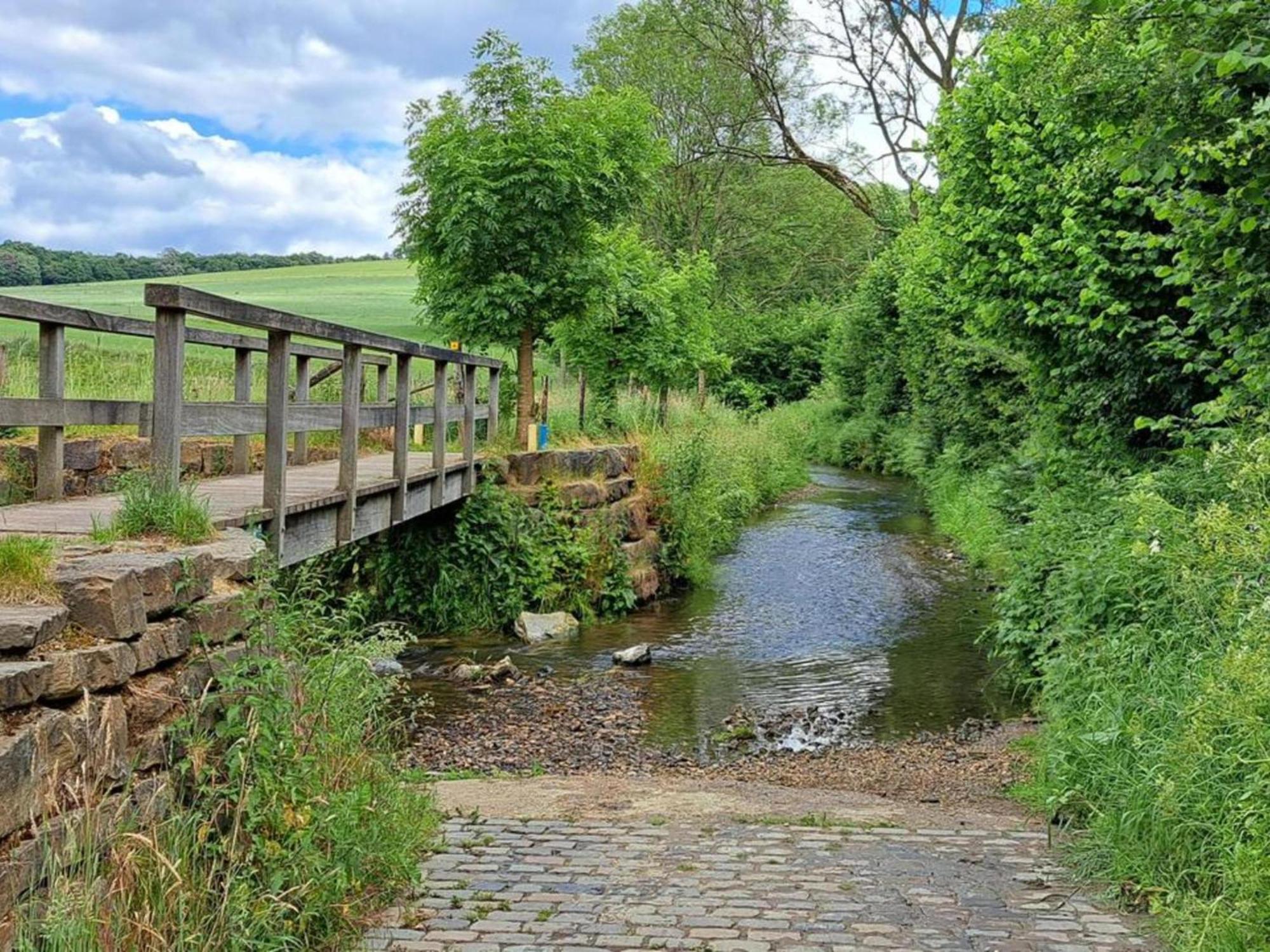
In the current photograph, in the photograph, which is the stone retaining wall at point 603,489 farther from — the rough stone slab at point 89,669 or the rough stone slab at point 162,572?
the rough stone slab at point 89,669

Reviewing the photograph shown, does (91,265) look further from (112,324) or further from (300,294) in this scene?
(112,324)

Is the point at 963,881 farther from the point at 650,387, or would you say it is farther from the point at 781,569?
the point at 650,387

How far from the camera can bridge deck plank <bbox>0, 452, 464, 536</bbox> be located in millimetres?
5859

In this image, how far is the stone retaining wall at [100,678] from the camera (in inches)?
126

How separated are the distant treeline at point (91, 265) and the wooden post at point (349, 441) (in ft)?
138

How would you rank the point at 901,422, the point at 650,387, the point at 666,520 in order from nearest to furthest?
the point at 666,520 → the point at 650,387 → the point at 901,422

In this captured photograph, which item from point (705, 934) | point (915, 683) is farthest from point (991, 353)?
point (705, 934)

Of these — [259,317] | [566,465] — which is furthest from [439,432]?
[259,317]

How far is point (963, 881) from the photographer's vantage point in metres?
5.05

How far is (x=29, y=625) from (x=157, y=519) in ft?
5.40

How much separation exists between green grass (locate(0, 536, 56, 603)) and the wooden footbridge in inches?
58.9

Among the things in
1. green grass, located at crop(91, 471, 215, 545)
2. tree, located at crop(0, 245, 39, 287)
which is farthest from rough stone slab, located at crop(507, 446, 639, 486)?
tree, located at crop(0, 245, 39, 287)

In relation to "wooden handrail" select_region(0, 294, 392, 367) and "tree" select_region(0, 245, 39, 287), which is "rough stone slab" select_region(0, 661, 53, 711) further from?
"tree" select_region(0, 245, 39, 287)

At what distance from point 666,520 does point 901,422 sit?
16940 mm
